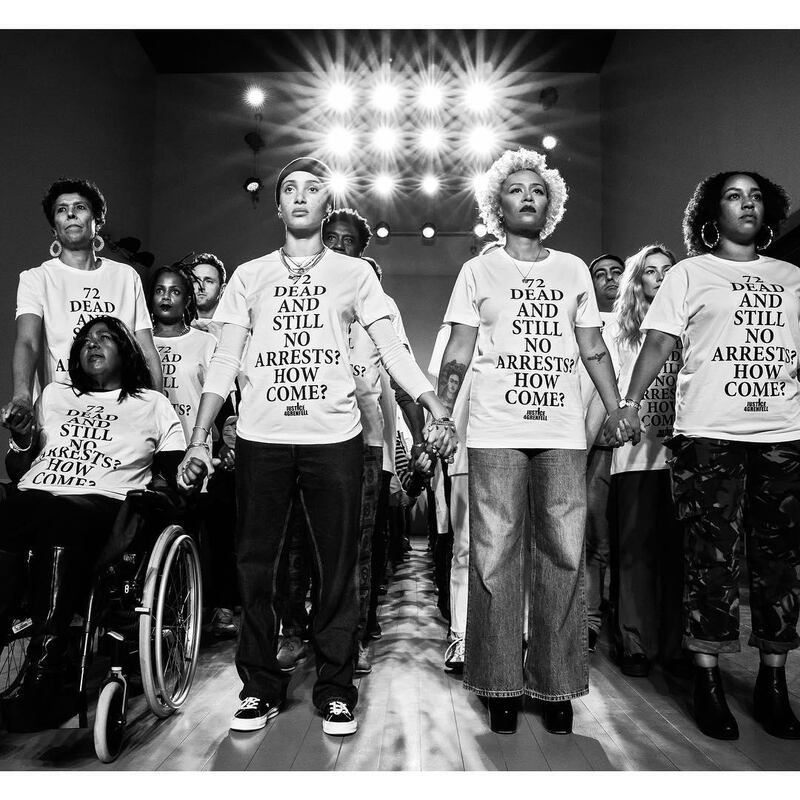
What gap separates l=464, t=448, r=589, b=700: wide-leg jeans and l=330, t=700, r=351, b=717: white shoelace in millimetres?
318

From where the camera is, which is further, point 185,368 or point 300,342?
point 185,368

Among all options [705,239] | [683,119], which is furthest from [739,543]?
[683,119]

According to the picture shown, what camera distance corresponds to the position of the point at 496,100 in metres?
6.95

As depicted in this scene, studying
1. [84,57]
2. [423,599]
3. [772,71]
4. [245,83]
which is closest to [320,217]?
[423,599]

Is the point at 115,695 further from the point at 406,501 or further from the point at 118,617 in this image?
the point at 406,501

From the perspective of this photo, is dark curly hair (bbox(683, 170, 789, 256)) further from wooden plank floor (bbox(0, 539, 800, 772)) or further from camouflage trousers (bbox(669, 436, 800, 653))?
wooden plank floor (bbox(0, 539, 800, 772))

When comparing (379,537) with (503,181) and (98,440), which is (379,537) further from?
(503,181)

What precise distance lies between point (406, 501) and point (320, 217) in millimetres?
1182

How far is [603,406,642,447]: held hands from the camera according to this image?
1865mm

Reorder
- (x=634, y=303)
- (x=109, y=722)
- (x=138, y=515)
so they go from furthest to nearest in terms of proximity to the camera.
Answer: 1. (x=634, y=303)
2. (x=138, y=515)
3. (x=109, y=722)

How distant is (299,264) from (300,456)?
1.74 ft

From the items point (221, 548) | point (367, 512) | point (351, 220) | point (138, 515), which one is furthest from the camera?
point (221, 548)

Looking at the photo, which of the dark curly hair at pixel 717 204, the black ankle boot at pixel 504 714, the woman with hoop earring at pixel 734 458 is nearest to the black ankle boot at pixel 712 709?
the woman with hoop earring at pixel 734 458

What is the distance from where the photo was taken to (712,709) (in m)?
1.79
